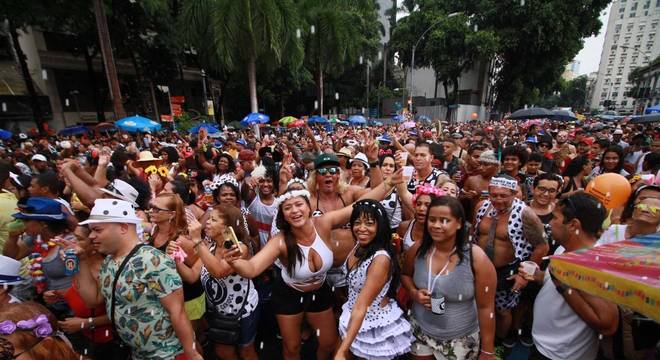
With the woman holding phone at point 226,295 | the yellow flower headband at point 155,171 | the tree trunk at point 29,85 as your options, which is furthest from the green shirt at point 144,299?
the tree trunk at point 29,85

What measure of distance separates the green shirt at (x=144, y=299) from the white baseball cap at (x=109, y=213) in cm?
26

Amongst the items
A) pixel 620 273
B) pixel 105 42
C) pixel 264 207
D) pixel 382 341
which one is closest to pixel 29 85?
pixel 105 42

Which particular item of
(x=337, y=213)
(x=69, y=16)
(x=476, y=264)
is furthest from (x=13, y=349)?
(x=69, y=16)

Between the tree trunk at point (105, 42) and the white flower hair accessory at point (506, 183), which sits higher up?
the tree trunk at point (105, 42)

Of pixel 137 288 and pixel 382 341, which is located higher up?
pixel 137 288

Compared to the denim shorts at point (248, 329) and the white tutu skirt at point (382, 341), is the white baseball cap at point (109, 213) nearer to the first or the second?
the denim shorts at point (248, 329)

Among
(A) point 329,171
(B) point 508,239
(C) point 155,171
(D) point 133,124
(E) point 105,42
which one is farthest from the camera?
(E) point 105,42

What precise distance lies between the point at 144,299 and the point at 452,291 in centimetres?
223

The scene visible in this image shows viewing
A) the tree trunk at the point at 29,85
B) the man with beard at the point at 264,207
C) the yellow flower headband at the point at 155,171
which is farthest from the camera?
the tree trunk at the point at 29,85

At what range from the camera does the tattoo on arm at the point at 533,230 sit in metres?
3.07

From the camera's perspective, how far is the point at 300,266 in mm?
2744

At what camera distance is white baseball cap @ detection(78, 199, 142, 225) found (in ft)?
6.97

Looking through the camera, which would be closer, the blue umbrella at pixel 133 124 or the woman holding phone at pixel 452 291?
the woman holding phone at pixel 452 291

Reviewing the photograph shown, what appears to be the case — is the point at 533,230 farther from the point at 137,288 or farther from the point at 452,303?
the point at 137,288
